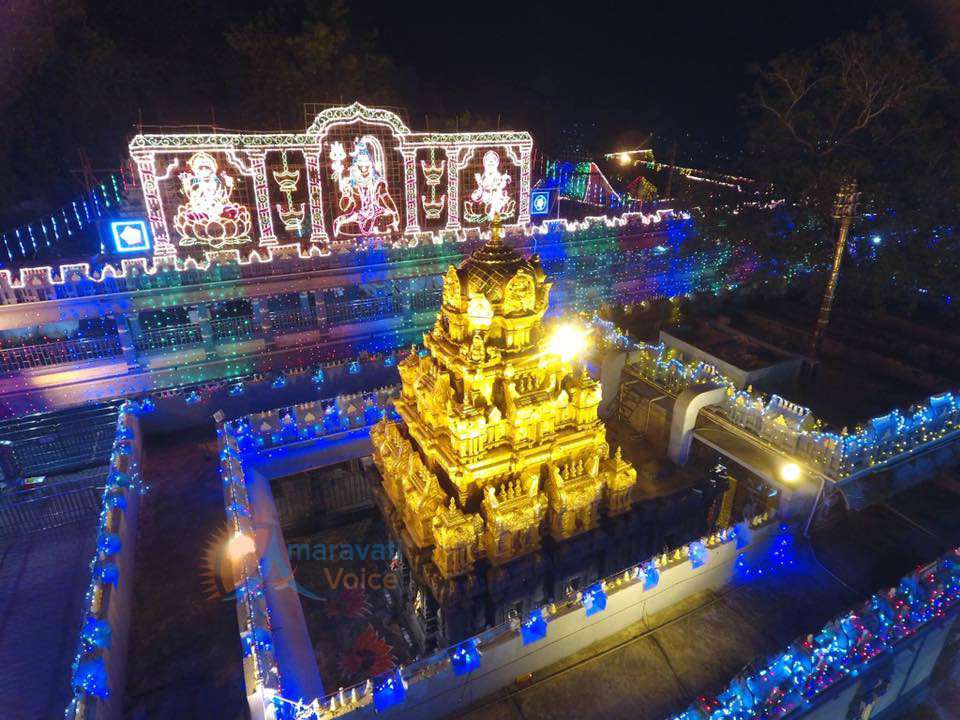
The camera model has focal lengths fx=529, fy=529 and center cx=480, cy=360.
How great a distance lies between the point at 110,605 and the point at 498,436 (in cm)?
662

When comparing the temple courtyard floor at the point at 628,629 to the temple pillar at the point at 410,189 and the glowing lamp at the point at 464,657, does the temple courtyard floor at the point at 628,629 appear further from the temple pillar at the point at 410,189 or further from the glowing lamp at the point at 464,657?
the temple pillar at the point at 410,189

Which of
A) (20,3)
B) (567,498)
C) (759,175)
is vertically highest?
(20,3)

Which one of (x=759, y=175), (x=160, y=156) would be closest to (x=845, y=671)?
(x=759, y=175)

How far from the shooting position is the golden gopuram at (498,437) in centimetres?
910

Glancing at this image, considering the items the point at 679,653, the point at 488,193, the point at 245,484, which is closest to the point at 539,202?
the point at 488,193

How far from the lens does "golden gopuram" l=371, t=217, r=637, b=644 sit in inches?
358

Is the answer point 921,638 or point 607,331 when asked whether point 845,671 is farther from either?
point 607,331

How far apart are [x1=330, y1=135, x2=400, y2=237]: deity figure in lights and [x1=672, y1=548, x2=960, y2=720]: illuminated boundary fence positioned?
16.4 meters

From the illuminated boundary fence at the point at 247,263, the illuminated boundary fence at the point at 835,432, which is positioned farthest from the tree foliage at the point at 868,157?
the illuminated boundary fence at the point at 835,432

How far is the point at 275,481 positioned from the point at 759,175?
58.8ft

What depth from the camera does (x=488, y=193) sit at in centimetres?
2053

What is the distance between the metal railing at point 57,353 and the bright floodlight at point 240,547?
9324mm

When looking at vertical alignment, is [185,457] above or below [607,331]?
below

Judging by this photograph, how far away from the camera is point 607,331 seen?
15.3 metres
